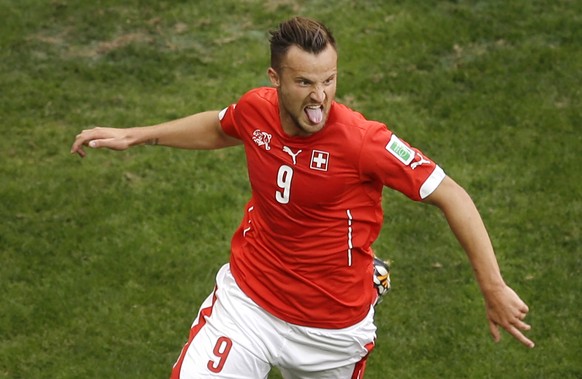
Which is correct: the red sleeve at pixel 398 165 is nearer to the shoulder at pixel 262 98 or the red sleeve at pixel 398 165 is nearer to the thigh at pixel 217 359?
the shoulder at pixel 262 98

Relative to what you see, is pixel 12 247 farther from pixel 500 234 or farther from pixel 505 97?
pixel 505 97

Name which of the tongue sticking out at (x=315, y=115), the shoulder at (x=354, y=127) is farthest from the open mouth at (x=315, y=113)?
the shoulder at (x=354, y=127)

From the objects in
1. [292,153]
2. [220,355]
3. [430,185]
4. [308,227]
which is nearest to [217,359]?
[220,355]

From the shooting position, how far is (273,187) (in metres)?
6.31

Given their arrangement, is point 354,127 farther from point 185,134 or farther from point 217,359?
point 217,359

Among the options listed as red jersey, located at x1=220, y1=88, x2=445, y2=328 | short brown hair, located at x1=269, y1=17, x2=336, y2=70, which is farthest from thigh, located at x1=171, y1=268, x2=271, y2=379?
short brown hair, located at x1=269, y1=17, x2=336, y2=70

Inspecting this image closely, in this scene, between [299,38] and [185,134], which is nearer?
[299,38]

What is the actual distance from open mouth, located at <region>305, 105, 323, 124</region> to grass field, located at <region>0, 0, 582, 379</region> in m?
2.62

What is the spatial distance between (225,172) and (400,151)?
14.3 ft

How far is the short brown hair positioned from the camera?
5945 mm

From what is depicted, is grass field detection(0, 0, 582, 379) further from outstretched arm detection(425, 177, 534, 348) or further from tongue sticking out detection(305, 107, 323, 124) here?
tongue sticking out detection(305, 107, 323, 124)

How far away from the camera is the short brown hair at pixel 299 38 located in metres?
5.95

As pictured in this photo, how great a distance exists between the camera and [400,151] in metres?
5.96

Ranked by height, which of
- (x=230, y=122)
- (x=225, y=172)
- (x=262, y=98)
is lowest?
(x=225, y=172)
